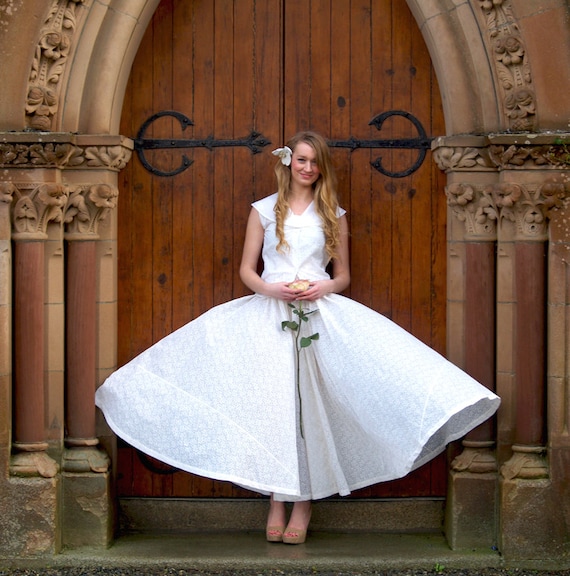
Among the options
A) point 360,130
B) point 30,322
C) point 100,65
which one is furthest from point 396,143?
point 30,322

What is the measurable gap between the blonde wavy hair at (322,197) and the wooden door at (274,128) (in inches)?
8.8

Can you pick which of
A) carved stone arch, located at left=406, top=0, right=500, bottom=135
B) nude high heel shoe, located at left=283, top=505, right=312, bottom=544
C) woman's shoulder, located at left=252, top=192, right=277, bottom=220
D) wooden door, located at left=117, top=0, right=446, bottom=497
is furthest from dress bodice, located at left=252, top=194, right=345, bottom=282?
nude high heel shoe, located at left=283, top=505, right=312, bottom=544

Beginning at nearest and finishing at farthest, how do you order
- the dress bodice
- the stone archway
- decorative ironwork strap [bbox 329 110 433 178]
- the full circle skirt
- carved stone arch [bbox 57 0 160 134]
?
1. the full circle skirt
2. the stone archway
3. carved stone arch [bbox 57 0 160 134]
4. the dress bodice
5. decorative ironwork strap [bbox 329 110 433 178]

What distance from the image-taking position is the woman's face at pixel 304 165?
4.50 meters

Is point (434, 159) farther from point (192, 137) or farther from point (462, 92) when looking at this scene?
point (192, 137)

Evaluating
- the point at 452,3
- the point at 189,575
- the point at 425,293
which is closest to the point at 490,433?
the point at 425,293

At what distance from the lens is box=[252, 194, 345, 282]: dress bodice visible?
4523 millimetres

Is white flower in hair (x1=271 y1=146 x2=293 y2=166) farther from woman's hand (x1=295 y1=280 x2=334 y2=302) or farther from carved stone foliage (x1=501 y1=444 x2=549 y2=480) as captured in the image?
carved stone foliage (x1=501 y1=444 x2=549 y2=480)

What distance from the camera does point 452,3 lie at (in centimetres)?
442

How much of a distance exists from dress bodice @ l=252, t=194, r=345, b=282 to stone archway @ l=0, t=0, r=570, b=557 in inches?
25.0

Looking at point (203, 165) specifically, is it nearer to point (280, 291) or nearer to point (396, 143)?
point (280, 291)

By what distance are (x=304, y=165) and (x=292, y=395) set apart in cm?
105

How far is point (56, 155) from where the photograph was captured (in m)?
4.34

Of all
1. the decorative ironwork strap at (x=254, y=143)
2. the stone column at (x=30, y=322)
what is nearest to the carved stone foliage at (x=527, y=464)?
the decorative ironwork strap at (x=254, y=143)
